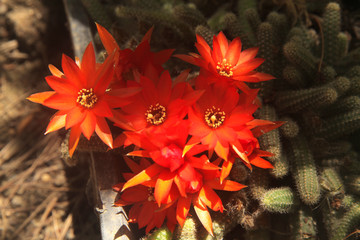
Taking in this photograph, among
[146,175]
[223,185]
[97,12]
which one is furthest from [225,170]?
[97,12]

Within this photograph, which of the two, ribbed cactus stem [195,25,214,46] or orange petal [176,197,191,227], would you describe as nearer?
orange petal [176,197,191,227]

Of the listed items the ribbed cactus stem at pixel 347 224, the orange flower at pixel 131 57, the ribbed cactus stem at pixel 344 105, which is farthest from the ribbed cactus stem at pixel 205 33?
the ribbed cactus stem at pixel 347 224

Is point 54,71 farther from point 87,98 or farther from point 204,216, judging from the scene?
point 204,216

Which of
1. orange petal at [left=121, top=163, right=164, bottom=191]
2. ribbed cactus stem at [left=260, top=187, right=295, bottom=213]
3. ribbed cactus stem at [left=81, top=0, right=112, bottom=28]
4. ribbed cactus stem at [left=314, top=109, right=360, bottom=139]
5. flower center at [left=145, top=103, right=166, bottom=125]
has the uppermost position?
ribbed cactus stem at [left=81, top=0, right=112, bottom=28]

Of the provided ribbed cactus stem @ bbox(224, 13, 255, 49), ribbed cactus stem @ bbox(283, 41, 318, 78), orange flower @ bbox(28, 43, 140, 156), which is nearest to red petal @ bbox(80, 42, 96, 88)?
orange flower @ bbox(28, 43, 140, 156)

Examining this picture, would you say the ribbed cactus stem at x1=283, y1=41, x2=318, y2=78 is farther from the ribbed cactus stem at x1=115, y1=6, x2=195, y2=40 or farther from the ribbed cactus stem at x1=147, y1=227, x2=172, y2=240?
the ribbed cactus stem at x1=147, y1=227, x2=172, y2=240

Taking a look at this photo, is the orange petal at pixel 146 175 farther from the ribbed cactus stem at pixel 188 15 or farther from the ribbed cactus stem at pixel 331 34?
the ribbed cactus stem at pixel 331 34
